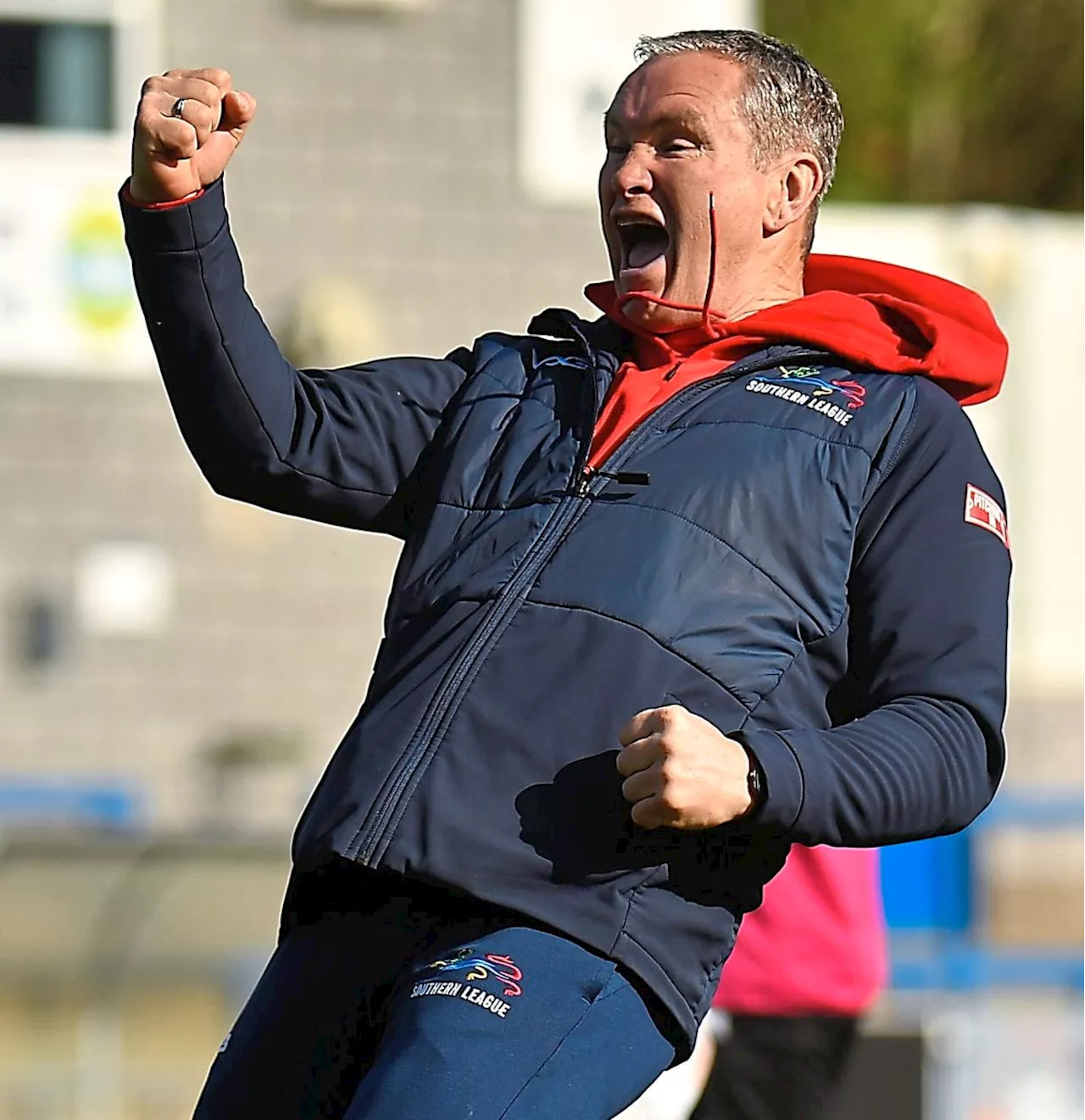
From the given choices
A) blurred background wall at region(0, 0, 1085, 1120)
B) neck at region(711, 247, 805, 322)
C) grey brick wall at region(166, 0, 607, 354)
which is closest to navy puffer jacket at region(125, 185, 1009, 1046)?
neck at region(711, 247, 805, 322)

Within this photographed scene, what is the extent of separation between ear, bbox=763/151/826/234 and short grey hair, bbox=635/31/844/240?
0.05ft

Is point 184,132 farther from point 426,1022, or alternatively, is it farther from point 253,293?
point 253,293

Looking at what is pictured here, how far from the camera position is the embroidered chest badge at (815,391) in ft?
9.83

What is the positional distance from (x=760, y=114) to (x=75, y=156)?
9.91m

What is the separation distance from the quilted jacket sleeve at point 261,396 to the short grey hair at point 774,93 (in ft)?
1.60

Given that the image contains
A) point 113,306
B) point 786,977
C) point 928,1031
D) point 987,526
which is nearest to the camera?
point 987,526

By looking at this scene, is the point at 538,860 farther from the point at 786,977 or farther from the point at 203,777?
the point at 203,777

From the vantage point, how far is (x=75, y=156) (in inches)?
497

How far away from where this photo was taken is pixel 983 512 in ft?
9.86

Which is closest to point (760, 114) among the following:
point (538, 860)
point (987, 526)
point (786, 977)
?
point (987, 526)

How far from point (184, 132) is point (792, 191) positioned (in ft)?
2.71

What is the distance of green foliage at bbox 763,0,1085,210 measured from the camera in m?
→ 21.3

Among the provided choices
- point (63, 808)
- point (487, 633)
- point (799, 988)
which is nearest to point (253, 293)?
point (63, 808)

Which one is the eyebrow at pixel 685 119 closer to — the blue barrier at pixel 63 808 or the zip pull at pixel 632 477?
the zip pull at pixel 632 477
